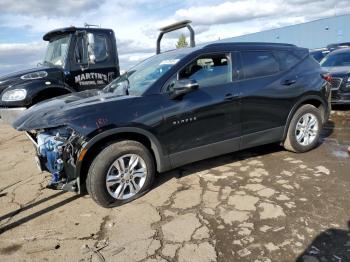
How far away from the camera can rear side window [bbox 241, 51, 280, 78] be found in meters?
4.73

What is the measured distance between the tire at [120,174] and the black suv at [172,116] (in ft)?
0.04

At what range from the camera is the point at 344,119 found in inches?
301

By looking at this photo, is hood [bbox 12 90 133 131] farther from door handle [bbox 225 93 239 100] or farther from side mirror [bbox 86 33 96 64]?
side mirror [bbox 86 33 96 64]

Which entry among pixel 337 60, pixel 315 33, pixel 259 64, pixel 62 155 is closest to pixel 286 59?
pixel 259 64

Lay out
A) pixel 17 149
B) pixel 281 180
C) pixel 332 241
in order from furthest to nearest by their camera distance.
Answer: pixel 17 149
pixel 281 180
pixel 332 241

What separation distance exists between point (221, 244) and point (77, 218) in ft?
5.39

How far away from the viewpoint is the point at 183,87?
3979mm

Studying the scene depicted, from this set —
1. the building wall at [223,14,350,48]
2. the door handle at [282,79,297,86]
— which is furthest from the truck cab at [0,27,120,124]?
the building wall at [223,14,350,48]

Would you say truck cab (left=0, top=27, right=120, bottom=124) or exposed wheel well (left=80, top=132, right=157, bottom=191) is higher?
truck cab (left=0, top=27, right=120, bottom=124)

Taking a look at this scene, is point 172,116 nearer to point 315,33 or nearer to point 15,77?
point 15,77

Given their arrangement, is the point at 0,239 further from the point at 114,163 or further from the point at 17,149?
the point at 17,149

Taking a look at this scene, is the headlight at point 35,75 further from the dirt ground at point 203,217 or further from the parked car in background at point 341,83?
the parked car in background at point 341,83

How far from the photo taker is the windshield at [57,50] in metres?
6.98

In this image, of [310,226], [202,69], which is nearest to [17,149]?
[202,69]
